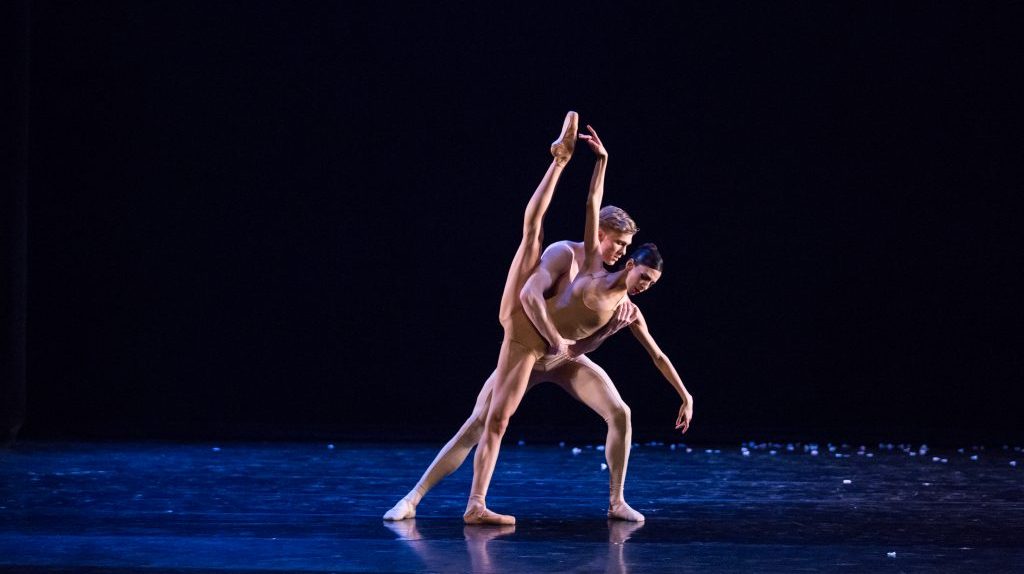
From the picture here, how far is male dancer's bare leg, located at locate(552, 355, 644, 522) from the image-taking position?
414 cm

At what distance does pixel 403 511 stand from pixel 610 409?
0.82 metres

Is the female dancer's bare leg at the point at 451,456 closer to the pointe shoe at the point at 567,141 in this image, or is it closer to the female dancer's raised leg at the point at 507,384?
the female dancer's raised leg at the point at 507,384

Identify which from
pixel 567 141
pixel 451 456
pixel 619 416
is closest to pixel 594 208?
pixel 567 141

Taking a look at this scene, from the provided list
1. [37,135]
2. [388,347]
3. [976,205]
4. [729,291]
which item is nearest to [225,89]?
[37,135]

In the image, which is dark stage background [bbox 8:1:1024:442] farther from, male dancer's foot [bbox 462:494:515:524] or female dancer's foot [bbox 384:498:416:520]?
male dancer's foot [bbox 462:494:515:524]

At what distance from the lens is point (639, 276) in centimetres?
397

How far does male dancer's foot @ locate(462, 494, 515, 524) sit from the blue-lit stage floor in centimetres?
6

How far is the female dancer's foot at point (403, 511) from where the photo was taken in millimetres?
4125

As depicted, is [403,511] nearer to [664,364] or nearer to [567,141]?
[664,364]

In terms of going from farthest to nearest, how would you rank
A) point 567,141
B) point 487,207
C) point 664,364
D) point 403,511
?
1. point 487,207
2. point 664,364
3. point 403,511
4. point 567,141

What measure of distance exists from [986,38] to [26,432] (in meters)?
6.64

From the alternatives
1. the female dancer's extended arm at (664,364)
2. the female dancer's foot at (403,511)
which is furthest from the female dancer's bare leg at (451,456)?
the female dancer's extended arm at (664,364)

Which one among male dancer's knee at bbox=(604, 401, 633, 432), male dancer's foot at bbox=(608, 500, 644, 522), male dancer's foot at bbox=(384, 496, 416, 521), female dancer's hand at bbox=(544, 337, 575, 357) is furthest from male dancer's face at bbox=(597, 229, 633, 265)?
male dancer's foot at bbox=(384, 496, 416, 521)

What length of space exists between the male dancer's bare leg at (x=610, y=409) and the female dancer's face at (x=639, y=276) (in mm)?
354
